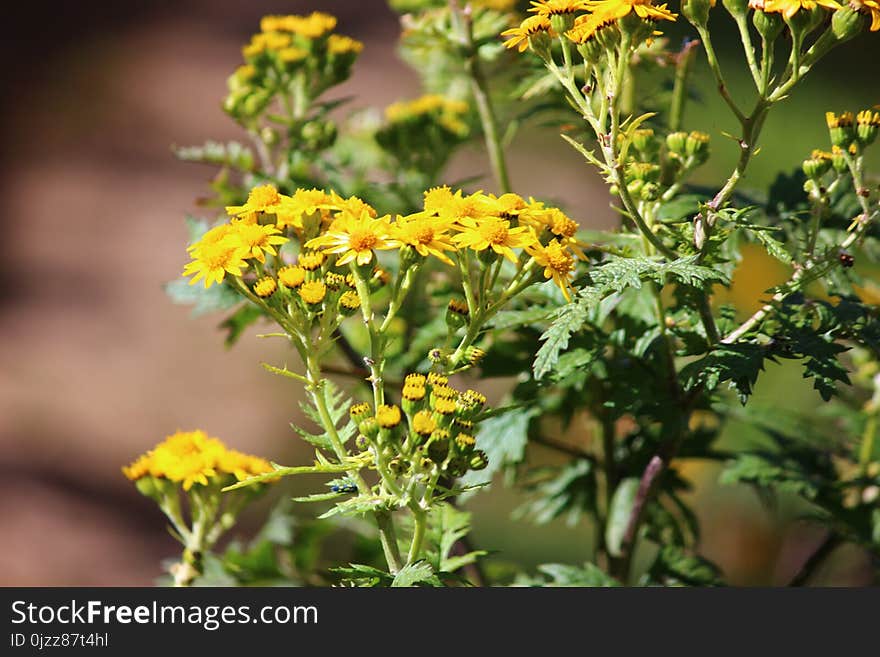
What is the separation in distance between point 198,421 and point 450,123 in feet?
7.18

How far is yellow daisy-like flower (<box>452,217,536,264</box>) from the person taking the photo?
110 centimetres

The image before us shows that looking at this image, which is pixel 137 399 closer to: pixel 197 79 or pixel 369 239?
pixel 197 79

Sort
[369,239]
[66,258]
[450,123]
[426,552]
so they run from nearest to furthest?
[369,239]
[426,552]
[450,123]
[66,258]

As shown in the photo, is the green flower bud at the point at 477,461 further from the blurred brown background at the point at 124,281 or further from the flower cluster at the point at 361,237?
the blurred brown background at the point at 124,281

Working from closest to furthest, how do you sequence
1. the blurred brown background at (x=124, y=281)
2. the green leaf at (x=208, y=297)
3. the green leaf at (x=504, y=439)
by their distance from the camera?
the green leaf at (x=504, y=439)
the green leaf at (x=208, y=297)
the blurred brown background at (x=124, y=281)

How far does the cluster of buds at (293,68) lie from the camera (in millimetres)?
1752

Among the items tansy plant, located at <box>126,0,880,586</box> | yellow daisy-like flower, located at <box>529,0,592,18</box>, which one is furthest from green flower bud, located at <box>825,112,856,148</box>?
yellow daisy-like flower, located at <box>529,0,592,18</box>

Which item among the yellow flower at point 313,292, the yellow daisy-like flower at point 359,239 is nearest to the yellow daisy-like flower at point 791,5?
the yellow daisy-like flower at point 359,239

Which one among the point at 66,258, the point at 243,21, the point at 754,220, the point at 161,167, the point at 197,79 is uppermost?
the point at 243,21

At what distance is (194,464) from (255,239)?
1.31 ft

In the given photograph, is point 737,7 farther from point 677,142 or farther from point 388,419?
point 388,419

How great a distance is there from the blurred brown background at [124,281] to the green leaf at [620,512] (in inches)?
46.7

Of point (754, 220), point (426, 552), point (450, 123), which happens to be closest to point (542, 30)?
point (754, 220)

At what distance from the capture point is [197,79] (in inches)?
191
